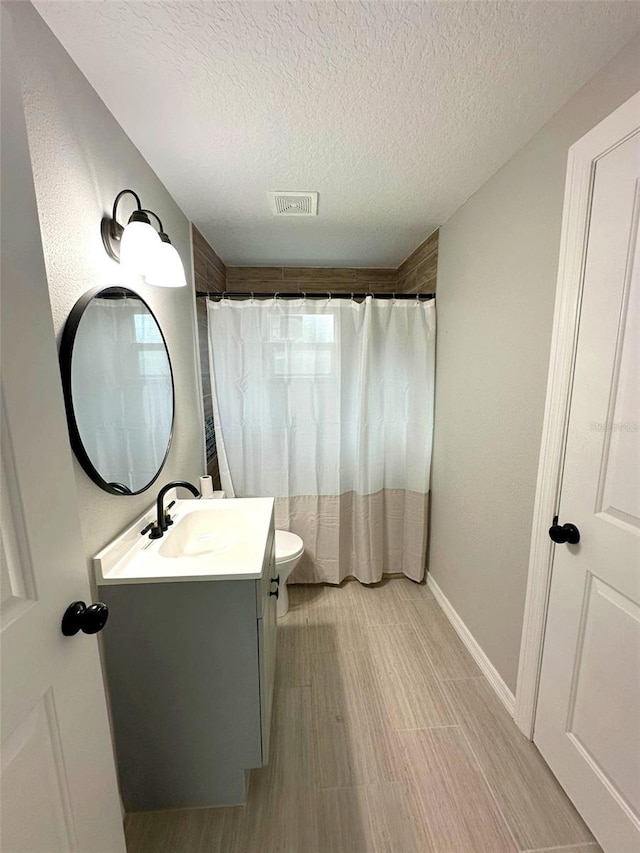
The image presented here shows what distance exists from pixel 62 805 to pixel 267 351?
1889mm

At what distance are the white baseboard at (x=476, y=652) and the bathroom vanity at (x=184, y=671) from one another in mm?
1051

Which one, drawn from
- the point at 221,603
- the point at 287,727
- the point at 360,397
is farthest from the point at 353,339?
the point at 287,727

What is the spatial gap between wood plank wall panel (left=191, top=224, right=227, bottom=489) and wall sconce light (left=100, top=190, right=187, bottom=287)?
0.80 m

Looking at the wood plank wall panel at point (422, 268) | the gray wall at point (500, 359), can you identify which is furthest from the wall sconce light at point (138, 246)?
the wood plank wall panel at point (422, 268)

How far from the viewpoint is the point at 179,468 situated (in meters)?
1.71

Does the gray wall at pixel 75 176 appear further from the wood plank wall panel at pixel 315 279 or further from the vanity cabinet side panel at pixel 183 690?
the wood plank wall panel at pixel 315 279

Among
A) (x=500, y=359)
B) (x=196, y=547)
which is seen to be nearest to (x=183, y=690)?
(x=196, y=547)

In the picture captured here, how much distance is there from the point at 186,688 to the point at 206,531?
1.87 ft

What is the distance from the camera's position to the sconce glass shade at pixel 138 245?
1104mm

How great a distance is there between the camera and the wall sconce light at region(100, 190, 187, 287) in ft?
3.63

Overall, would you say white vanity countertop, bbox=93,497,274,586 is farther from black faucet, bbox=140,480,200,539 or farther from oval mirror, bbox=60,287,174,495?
oval mirror, bbox=60,287,174,495

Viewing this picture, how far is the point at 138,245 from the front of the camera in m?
1.12

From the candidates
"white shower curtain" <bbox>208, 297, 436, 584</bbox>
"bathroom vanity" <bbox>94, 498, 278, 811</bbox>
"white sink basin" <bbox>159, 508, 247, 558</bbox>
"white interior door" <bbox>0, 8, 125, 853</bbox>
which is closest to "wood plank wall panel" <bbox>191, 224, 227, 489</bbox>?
"white shower curtain" <bbox>208, 297, 436, 584</bbox>

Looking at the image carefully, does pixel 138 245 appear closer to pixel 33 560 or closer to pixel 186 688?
pixel 33 560
